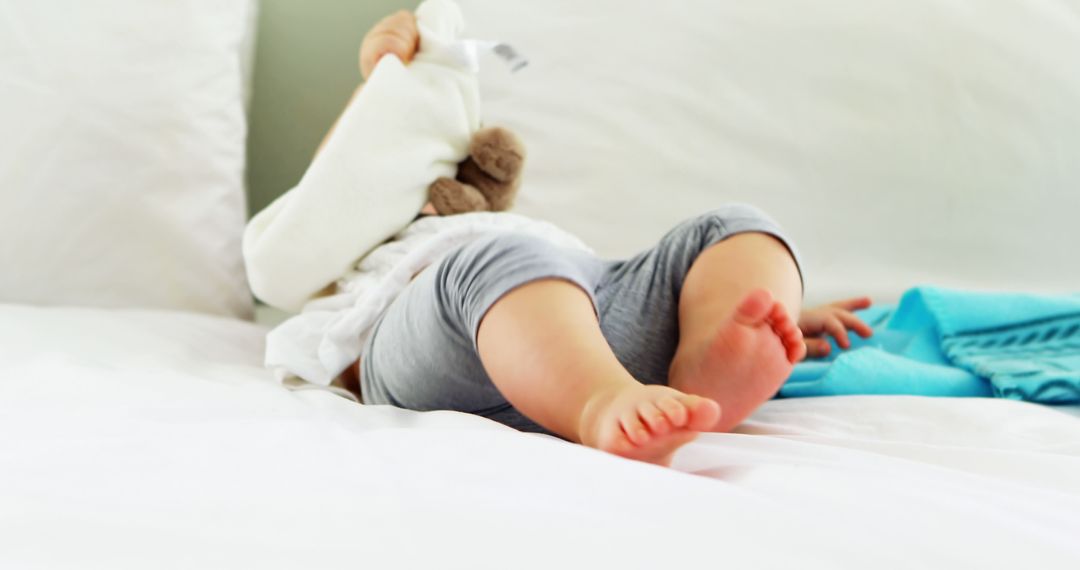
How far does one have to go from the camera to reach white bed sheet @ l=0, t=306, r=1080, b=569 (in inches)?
12.8

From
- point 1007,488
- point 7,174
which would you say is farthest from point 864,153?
point 7,174

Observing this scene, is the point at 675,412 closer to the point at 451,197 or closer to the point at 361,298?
the point at 361,298

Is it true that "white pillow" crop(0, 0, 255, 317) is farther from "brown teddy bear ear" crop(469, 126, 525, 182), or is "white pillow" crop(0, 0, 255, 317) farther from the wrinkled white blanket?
"brown teddy bear ear" crop(469, 126, 525, 182)

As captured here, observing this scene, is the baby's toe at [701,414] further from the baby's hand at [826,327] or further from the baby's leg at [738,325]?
the baby's hand at [826,327]

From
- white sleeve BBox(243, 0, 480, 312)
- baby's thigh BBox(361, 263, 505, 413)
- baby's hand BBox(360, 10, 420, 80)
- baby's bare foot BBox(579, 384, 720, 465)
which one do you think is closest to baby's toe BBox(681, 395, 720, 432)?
baby's bare foot BBox(579, 384, 720, 465)

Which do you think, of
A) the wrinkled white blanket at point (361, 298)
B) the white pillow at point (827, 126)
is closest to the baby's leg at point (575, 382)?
the wrinkled white blanket at point (361, 298)

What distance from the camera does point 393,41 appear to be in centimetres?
100

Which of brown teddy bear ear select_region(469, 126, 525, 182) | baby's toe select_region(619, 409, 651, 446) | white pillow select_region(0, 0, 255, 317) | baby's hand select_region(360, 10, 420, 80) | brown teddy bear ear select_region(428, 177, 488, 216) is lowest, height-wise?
white pillow select_region(0, 0, 255, 317)

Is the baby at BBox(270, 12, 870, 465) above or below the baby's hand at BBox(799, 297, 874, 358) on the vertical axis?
above

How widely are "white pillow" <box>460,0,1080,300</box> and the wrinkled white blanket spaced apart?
31 cm

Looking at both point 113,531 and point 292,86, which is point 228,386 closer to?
point 113,531

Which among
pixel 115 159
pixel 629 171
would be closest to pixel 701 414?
pixel 629 171

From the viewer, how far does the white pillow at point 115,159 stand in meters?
1.13

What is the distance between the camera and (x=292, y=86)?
1.54 metres
